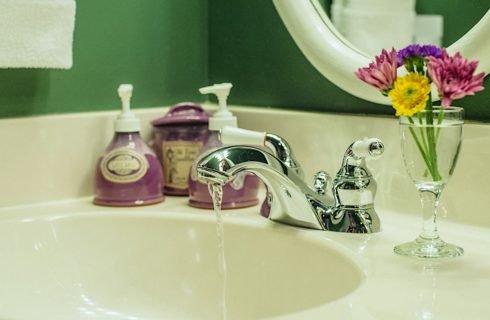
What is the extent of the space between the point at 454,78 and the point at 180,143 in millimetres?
519

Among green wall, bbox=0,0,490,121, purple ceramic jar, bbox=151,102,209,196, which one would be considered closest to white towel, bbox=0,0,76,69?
green wall, bbox=0,0,490,121

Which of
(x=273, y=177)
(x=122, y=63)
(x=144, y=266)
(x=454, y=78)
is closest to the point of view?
(x=454, y=78)

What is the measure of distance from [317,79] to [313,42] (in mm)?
67

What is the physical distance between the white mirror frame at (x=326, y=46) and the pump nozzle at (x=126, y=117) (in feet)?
0.82

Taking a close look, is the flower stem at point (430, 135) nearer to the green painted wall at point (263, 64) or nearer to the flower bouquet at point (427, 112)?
the flower bouquet at point (427, 112)

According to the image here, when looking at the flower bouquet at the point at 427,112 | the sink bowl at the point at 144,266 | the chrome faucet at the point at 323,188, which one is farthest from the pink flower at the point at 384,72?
the sink bowl at the point at 144,266

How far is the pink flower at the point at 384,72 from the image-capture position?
2.56 feet

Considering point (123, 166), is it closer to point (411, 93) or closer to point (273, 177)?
point (273, 177)

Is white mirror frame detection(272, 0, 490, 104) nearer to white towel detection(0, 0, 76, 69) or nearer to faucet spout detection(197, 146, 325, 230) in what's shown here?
faucet spout detection(197, 146, 325, 230)

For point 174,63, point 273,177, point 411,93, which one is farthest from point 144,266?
point 411,93

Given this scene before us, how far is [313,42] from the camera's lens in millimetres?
1080

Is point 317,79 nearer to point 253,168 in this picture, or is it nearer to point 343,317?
point 253,168

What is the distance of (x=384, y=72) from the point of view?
78 cm

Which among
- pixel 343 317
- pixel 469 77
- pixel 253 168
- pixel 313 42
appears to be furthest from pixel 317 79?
pixel 343 317
